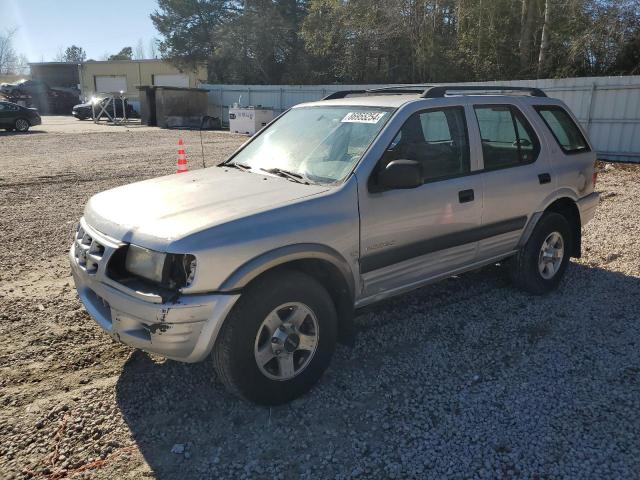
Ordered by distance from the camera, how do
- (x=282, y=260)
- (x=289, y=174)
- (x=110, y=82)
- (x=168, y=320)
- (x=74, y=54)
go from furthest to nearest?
(x=74, y=54), (x=110, y=82), (x=289, y=174), (x=282, y=260), (x=168, y=320)

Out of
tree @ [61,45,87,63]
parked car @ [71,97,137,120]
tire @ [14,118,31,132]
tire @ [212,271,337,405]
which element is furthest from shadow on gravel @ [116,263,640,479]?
tree @ [61,45,87,63]

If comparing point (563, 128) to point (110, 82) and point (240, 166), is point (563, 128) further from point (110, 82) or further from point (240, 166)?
point (110, 82)

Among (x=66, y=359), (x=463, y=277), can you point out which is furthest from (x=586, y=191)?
(x=66, y=359)

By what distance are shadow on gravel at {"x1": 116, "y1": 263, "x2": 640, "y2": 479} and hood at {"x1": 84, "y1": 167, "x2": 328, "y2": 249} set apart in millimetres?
1092

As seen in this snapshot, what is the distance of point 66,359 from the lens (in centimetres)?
362

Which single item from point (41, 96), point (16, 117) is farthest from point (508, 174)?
point (41, 96)

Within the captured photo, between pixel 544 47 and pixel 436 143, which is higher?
pixel 544 47

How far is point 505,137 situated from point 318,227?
88.7 inches

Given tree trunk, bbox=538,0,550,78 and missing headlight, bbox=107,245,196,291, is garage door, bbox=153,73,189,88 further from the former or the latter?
missing headlight, bbox=107,245,196,291

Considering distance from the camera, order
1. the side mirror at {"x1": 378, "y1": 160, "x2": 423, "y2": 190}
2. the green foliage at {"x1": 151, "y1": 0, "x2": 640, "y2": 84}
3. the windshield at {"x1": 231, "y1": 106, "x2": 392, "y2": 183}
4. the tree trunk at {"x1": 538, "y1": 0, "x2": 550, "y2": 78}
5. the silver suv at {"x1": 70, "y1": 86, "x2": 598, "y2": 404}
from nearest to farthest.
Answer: the silver suv at {"x1": 70, "y1": 86, "x2": 598, "y2": 404}, the side mirror at {"x1": 378, "y1": 160, "x2": 423, "y2": 190}, the windshield at {"x1": 231, "y1": 106, "x2": 392, "y2": 183}, the green foliage at {"x1": 151, "y1": 0, "x2": 640, "y2": 84}, the tree trunk at {"x1": 538, "y1": 0, "x2": 550, "y2": 78}

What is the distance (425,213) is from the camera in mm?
3699

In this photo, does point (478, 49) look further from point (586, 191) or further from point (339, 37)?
point (586, 191)

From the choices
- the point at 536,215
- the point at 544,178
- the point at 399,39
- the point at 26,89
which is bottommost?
the point at 536,215

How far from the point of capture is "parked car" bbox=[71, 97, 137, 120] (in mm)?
33188
